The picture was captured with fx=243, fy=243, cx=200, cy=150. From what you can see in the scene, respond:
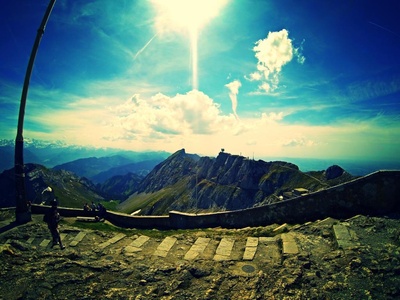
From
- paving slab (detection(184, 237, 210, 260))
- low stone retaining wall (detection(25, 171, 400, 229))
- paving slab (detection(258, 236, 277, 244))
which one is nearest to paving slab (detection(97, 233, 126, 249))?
paving slab (detection(184, 237, 210, 260))

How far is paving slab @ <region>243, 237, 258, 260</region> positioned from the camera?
7.65 metres

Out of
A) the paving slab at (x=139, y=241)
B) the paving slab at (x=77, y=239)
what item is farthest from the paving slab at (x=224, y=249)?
the paving slab at (x=77, y=239)

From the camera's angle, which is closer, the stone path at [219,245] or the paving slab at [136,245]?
the stone path at [219,245]

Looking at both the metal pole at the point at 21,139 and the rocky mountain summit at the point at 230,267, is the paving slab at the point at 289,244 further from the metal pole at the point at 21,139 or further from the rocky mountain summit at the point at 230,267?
the metal pole at the point at 21,139

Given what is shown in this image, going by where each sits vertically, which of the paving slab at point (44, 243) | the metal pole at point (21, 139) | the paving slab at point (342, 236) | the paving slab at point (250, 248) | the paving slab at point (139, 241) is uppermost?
the metal pole at point (21, 139)

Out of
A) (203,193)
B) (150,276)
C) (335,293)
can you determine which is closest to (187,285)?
(150,276)

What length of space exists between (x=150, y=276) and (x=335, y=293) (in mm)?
4646

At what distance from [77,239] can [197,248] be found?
599 centimetres

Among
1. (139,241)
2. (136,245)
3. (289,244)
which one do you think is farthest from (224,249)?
(139,241)

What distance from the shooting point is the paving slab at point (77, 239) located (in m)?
10.6

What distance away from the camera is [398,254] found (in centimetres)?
615

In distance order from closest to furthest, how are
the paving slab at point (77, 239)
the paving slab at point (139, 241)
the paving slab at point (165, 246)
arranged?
the paving slab at point (165, 246) < the paving slab at point (139, 241) < the paving slab at point (77, 239)

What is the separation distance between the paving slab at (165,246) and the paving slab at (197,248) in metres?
0.89

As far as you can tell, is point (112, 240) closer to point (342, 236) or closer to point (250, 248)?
point (250, 248)
